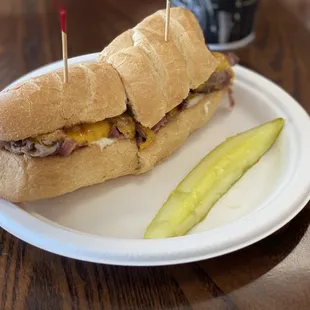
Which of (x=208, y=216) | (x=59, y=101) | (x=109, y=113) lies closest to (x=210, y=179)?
(x=208, y=216)

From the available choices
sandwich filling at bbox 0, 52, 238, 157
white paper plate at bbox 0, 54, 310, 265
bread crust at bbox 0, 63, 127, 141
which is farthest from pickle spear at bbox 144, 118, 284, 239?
bread crust at bbox 0, 63, 127, 141

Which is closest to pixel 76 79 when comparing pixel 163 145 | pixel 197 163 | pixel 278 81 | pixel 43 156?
pixel 43 156

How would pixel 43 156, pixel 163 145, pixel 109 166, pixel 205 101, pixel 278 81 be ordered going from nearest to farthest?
pixel 43 156, pixel 109 166, pixel 163 145, pixel 205 101, pixel 278 81

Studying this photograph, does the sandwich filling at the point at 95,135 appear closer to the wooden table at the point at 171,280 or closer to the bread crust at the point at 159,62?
the bread crust at the point at 159,62

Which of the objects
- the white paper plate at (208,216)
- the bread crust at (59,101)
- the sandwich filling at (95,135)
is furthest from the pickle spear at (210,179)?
the bread crust at (59,101)

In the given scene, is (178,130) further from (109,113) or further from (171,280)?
(171,280)

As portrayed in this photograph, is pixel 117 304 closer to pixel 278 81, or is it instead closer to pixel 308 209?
pixel 308 209

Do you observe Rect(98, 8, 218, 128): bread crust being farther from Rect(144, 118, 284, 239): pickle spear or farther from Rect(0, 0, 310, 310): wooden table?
Rect(0, 0, 310, 310): wooden table
